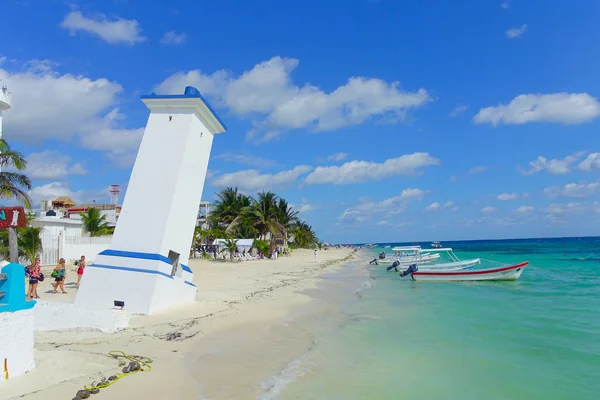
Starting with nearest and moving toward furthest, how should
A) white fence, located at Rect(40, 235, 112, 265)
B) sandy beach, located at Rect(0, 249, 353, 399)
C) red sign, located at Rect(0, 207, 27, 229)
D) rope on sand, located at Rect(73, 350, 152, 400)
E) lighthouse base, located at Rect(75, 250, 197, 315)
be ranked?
rope on sand, located at Rect(73, 350, 152, 400)
sandy beach, located at Rect(0, 249, 353, 399)
red sign, located at Rect(0, 207, 27, 229)
lighthouse base, located at Rect(75, 250, 197, 315)
white fence, located at Rect(40, 235, 112, 265)

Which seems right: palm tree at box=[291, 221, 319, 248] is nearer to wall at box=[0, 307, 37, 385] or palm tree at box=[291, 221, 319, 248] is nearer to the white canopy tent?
the white canopy tent

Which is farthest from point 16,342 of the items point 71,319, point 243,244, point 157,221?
point 243,244

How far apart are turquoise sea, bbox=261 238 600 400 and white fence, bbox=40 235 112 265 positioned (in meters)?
16.0

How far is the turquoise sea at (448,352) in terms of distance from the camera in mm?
7008

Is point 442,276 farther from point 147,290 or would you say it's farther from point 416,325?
point 147,290

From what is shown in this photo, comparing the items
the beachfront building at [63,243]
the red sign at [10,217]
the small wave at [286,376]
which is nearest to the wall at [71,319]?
the red sign at [10,217]

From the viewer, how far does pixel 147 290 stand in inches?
419

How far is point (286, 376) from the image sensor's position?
7.12 meters

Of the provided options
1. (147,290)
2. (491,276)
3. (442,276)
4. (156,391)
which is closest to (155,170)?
(147,290)

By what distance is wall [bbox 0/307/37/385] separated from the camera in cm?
567

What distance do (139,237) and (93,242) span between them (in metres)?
17.0

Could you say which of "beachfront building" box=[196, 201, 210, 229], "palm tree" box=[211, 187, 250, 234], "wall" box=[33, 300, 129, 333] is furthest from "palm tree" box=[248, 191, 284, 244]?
"wall" box=[33, 300, 129, 333]

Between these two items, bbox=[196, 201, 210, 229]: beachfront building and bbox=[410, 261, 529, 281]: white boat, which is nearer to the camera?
bbox=[410, 261, 529, 281]: white boat

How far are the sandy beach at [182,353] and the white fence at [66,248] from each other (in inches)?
440
